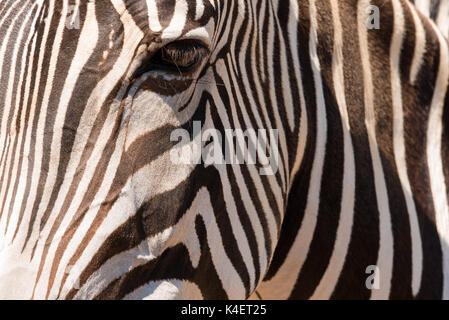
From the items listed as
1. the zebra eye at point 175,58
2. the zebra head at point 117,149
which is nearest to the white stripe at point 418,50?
the zebra head at point 117,149

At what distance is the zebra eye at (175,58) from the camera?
169cm

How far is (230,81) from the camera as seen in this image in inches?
75.1

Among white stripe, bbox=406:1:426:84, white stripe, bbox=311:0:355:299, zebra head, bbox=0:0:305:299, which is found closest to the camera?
zebra head, bbox=0:0:305:299

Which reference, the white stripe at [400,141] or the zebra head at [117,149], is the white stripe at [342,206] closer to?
the white stripe at [400,141]

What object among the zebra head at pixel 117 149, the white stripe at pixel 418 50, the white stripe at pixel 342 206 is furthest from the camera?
the white stripe at pixel 418 50

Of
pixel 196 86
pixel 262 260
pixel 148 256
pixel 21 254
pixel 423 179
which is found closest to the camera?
pixel 21 254

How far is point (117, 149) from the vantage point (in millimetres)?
1648

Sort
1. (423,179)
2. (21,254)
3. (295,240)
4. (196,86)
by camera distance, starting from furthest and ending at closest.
Answer: (423,179)
(295,240)
(196,86)
(21,254)

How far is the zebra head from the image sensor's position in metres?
1.60

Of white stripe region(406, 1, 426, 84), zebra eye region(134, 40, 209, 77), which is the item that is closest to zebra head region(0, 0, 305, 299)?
zebra eye region(134, 40, 209, 77)

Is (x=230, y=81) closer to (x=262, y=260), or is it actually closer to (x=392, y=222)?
(x=262, y=260)

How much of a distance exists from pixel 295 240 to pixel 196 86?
781 millimetres

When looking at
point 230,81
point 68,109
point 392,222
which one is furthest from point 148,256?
point 392,222

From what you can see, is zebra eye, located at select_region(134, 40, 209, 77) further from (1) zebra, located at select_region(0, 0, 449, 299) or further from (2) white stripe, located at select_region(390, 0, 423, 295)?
(2) white stripe, located at select_region(390, 0, 423, 295)
